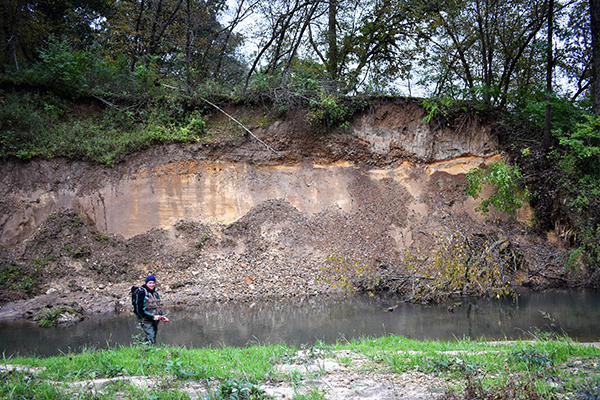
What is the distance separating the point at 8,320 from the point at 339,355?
878 centimetres

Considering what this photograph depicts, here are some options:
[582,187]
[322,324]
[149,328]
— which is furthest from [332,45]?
[149,328]

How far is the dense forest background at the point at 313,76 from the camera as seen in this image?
1373cm

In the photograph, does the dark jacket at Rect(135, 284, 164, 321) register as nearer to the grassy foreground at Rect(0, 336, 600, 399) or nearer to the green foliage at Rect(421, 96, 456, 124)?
the grassy foreground at Rect(0, 336, 600, 399)

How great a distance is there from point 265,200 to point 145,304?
8.93 m

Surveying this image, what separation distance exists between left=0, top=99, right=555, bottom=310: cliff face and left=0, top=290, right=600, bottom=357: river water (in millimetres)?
2156

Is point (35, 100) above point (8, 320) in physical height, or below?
above

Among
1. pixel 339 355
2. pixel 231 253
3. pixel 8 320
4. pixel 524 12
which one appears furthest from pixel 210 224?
pixel 524 12

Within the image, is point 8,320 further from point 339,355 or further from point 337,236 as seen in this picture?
point 337,236

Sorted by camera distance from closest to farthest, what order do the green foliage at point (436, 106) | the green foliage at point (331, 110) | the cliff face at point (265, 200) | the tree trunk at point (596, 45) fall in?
the cliff face at point (265, 200) → the tree trunk at point (596, 45) → the green foliage at point (331, 110) → the green foliage at point (436, 106)

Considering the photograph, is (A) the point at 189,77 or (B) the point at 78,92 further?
(A) the point at 189,77

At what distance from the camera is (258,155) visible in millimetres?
15445

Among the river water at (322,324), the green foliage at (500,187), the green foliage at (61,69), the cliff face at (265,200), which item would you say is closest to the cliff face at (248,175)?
the cliff face at (265,200)

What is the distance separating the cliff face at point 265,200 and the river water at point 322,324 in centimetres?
216

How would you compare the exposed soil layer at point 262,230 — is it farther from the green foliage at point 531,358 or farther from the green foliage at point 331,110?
the green foliage at point 531,358
